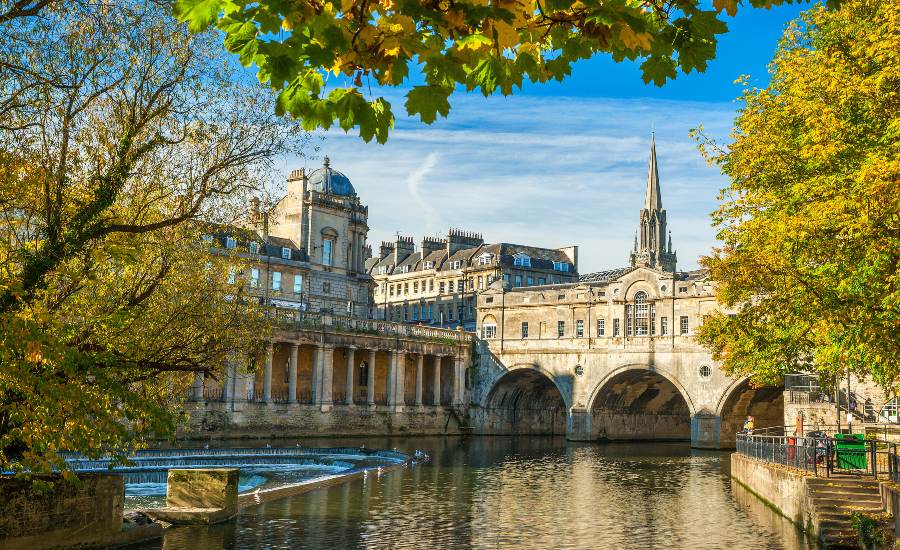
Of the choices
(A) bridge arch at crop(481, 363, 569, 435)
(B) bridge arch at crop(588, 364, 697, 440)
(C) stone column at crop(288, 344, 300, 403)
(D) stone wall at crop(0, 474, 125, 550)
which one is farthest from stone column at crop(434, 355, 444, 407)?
(D) stone wall at crop(0, 474, 125, 550)

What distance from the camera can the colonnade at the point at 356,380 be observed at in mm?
62250

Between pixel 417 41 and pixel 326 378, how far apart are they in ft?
201

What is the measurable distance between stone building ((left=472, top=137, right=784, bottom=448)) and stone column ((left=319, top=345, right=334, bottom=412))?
1505 centimetres

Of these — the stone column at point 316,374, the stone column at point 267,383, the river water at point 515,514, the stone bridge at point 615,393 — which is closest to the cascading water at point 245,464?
the river water at point 515,514

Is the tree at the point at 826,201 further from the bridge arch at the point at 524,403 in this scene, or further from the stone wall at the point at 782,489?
the bridge arch at the point at 524,403

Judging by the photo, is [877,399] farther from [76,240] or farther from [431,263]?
[431,263]

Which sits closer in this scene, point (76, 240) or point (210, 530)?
point (76, 240)

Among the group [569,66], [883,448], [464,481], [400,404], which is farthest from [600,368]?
[569,66]

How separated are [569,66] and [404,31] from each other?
133 centimetres

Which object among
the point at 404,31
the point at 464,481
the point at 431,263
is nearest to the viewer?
the point at 404,31

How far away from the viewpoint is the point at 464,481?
3744cm

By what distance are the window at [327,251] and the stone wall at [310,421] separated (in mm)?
18882

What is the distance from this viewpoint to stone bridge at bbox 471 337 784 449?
6469cm

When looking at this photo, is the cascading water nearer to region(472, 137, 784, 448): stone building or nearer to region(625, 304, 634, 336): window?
region(472, 137, 784, 448): stone building
